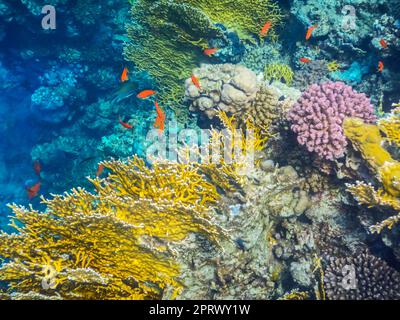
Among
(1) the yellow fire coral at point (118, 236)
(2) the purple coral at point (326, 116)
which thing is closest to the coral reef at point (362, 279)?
(2) the purple coral at point (326, 116)

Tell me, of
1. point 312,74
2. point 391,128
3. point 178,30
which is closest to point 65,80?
point 178,30

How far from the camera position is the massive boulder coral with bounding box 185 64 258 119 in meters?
4.32

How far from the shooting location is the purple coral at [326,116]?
12.1ft

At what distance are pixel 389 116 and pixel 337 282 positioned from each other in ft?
7.10

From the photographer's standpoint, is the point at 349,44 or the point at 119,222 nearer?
the point at 119,222

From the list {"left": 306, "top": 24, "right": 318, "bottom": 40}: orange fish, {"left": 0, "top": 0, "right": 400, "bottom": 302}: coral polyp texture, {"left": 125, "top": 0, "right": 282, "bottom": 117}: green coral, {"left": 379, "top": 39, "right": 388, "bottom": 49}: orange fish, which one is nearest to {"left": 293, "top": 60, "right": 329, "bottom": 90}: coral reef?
{"left": 0, "top": 0, "right": 400, "bottom": 302}: coral polyp texture

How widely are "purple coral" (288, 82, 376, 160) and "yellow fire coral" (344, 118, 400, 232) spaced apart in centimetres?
15

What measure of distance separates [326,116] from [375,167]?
84 centimetres

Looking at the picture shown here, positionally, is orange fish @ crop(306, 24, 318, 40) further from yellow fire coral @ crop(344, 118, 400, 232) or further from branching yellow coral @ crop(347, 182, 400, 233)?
branching yellow coral @ crop(347, 182, 400, 233)

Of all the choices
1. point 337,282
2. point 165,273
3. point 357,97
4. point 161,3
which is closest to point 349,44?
point 357,97

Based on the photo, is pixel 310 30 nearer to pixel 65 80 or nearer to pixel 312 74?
pixel 312 74

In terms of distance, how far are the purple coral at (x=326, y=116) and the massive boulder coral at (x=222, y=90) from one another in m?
0.76

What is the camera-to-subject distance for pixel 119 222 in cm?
325
